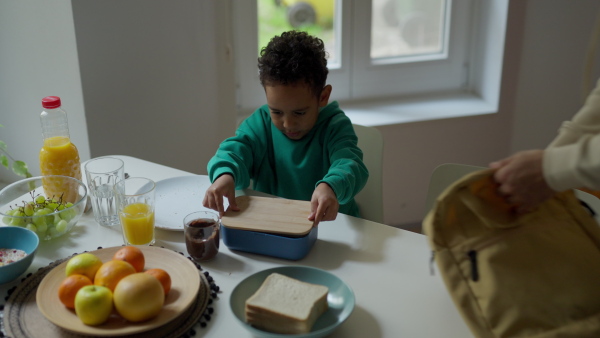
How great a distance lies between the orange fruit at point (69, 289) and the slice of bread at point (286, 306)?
30cm

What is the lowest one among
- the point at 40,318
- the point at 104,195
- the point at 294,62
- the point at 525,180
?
the point at 40,318

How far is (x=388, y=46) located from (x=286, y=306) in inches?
74.5

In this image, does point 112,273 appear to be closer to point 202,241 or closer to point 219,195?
point 202,241

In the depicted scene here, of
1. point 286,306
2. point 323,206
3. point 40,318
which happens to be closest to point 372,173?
point 323,206

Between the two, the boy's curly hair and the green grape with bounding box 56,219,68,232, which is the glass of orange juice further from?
the boy's curly hair

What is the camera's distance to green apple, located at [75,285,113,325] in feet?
3.24

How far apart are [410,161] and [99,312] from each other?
184 cm

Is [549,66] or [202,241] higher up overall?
[549,66]

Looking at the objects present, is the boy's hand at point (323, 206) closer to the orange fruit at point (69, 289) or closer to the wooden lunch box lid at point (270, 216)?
the wooden lunch box lid at point (270, 216)

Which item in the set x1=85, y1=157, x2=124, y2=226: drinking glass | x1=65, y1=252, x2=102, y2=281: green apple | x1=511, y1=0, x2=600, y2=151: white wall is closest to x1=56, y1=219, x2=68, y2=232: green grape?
x1=85, y1=157, x2=124, y2=226: drinking glass

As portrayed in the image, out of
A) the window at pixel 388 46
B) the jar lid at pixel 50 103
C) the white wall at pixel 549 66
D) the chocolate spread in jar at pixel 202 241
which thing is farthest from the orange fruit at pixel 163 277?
the white wall at pixel 549 66

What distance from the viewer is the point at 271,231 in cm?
123

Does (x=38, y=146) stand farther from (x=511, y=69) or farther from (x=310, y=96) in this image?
(x=511, y=69)

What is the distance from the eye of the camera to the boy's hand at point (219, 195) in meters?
1.35
